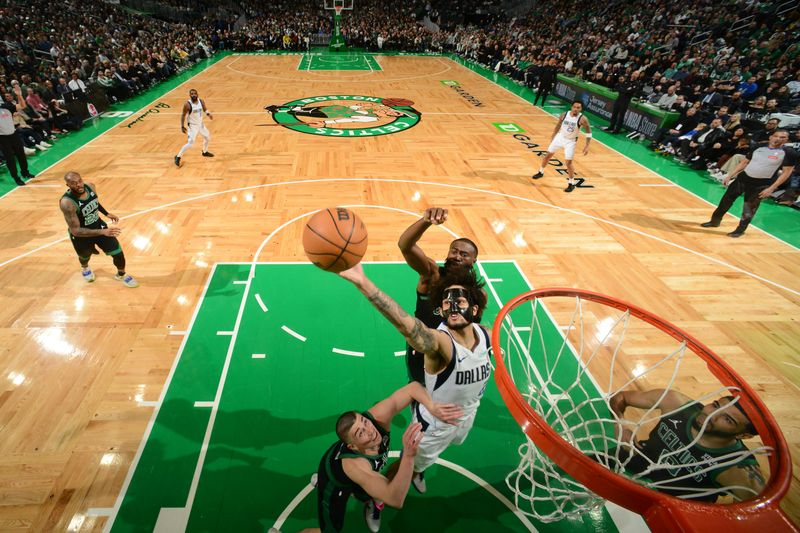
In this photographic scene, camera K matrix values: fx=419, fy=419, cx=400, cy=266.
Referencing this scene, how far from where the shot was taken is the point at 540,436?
7.68 ft

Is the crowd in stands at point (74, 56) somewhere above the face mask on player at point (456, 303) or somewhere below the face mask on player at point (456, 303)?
below

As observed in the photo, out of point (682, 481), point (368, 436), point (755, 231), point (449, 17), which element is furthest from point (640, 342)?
point (449, 17)

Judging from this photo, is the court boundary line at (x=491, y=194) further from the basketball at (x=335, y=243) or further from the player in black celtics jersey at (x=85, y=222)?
the basketball at (x=335, y=243)

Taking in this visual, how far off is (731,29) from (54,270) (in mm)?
23486

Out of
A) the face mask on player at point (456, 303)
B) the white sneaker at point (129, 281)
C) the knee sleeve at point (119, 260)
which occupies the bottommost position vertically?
the white sneaker at point (129, 281)

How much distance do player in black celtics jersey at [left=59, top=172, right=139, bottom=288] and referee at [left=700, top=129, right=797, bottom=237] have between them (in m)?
9.47

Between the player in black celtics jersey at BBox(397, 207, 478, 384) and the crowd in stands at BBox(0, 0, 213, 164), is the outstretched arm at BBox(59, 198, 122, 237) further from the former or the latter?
the crowd in stands at BBox(0, 0, 213, 164)

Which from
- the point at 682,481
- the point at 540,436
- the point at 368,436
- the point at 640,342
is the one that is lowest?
the point at 640,342

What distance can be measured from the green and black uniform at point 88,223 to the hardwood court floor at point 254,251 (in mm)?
603

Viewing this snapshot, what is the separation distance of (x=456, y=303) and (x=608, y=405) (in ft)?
5.67

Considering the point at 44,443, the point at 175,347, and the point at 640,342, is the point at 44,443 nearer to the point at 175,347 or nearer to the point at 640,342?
the point at 175,347

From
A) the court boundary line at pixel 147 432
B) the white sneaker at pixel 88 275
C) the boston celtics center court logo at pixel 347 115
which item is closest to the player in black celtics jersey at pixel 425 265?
the court boundary line at pixel 147 432

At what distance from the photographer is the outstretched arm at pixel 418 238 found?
295cm

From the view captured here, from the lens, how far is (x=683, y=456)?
289cm
